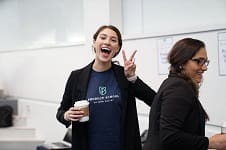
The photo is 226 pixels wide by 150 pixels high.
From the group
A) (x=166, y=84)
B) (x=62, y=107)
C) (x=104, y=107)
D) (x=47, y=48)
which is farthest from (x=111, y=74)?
(x=47, y=48)

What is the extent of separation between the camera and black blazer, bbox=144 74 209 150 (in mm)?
1292

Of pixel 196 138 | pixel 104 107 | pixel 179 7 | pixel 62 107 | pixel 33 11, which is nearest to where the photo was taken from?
pixel 196 138

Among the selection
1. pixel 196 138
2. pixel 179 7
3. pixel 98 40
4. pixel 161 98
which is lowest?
pixel 196 138

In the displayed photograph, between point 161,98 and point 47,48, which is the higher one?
point 47,48

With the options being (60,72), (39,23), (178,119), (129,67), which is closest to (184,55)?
(178,119)

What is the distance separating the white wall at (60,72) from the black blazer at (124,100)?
74 centimetres

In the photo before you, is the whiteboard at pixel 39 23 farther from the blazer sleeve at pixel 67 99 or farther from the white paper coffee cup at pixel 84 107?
the white paper coffee cup at pixel 84 107

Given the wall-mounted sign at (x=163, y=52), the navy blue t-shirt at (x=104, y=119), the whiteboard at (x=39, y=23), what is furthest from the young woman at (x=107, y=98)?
the whiteboard at (x=39, y=23)

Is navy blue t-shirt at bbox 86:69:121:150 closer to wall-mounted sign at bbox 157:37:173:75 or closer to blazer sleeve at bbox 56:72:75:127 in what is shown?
blazer sleeve at bbox 56:72:75:127

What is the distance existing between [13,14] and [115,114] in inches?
161

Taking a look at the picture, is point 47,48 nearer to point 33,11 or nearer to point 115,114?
point 33,11

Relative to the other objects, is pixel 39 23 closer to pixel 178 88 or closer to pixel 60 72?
pixel 60 72

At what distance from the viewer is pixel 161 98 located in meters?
1.36

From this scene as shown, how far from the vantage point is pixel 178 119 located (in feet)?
4.23
